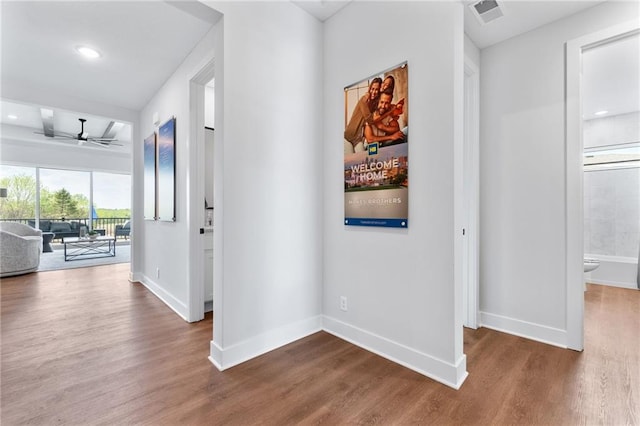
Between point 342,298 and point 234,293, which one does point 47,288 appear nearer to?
point 234,293

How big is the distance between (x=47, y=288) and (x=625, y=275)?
8.27 metres

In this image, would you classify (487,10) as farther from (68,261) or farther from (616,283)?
(68,261)

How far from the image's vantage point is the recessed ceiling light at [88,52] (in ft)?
9.21

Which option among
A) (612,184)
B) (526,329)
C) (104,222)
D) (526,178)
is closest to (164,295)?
(526,329)

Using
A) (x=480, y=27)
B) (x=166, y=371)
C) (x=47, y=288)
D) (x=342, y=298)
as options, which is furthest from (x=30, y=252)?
(x=480, y=27)

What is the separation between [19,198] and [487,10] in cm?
983

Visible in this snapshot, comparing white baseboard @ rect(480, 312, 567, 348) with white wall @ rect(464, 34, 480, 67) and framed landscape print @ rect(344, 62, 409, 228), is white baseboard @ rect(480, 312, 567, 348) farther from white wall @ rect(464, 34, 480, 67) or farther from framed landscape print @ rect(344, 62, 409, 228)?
white wall @ rect(464, 34, 480, 67)

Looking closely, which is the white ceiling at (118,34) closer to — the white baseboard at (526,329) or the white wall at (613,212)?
the white wall at (613,212)

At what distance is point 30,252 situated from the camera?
16.1 feet

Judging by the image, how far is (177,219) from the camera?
3.13m

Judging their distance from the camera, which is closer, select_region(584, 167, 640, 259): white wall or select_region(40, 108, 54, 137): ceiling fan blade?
select_region(584, 167, 640, 259): white wall

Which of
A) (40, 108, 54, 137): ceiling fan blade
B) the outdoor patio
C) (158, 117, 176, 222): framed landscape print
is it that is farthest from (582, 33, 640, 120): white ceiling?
the outdoor patio

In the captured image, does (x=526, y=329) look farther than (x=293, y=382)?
Yes

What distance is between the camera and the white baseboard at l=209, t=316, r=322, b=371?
6.42 feet
